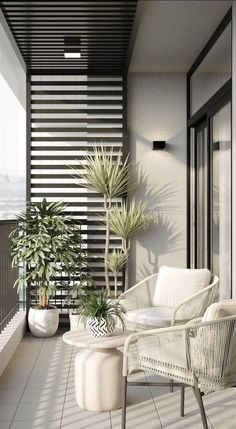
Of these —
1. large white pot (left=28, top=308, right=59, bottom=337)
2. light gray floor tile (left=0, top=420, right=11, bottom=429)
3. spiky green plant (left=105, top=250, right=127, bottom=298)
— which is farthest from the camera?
spiky green plant (left=105, top=250, right=127, bottom=298)

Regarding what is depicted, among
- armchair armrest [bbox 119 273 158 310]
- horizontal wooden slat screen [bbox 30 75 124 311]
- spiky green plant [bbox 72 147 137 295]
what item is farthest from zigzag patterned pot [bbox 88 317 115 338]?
A: horizontal wooden slat screen [bbox 30 75 124 311]

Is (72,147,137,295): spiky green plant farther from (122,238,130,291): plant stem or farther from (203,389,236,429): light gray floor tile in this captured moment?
(203,389,236,429): light gray floor tile

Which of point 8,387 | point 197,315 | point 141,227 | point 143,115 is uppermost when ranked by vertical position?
point 143,115

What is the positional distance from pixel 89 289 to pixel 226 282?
6.73ft

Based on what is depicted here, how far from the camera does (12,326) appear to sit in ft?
22.8

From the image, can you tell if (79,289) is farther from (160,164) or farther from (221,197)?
(221,197)

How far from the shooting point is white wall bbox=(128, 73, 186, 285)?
8117 millimetres

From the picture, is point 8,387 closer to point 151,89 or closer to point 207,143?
point 207,143

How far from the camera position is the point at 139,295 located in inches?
255

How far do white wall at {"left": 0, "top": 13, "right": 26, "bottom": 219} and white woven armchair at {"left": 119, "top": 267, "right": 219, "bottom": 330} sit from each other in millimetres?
2361

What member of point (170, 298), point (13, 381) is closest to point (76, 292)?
point (170, 298)

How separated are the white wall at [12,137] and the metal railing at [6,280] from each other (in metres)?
0.85

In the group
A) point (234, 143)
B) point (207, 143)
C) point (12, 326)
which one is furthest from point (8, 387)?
point (207, 143)

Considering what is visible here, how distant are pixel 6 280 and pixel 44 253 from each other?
598 millimetres
